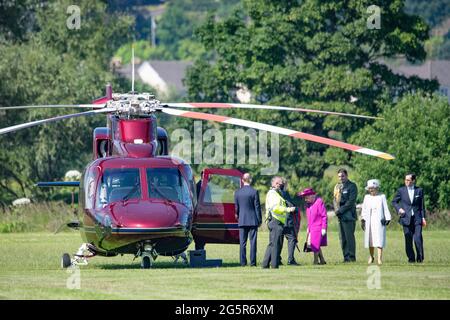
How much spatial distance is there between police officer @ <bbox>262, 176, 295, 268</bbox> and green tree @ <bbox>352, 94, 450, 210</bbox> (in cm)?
2348

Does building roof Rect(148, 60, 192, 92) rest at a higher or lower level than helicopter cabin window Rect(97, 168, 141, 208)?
higher

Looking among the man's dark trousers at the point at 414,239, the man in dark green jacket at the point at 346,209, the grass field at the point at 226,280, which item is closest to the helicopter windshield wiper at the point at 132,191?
the grass field at the point at 226,280

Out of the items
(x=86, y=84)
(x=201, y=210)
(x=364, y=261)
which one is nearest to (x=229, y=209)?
(x=201, y=210)

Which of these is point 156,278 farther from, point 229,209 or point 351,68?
point 351,68

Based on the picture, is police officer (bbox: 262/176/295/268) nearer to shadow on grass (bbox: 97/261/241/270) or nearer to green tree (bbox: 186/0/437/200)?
shadow on grass (bbox: 97/261/241/270)

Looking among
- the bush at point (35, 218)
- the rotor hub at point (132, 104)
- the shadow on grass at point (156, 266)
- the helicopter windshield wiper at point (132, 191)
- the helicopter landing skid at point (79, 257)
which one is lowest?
the bush at point (35, 218)

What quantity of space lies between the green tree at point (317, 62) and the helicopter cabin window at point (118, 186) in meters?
36.7

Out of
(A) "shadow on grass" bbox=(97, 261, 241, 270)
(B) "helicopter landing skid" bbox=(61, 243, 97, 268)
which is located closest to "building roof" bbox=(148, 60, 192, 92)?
(A) "shadow on grass" bbox=(97, 261, 241, 270)

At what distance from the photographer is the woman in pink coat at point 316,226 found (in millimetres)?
25875

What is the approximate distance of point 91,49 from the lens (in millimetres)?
68062

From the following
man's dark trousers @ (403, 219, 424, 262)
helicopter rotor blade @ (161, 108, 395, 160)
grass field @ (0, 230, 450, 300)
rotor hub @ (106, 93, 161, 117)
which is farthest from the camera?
man's dark trousers @ (403, 219, 424, 262)

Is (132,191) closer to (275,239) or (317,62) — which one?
(275,239)

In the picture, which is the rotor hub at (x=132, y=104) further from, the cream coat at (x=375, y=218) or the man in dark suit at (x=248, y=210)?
the cream coat at (x=375, y=218)

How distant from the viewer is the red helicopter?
23.6 meters
